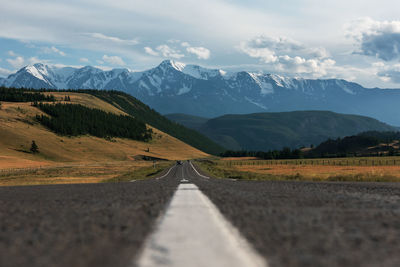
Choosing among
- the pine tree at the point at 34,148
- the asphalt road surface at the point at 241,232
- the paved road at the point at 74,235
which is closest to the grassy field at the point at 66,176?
the paved road at the point at 74,235

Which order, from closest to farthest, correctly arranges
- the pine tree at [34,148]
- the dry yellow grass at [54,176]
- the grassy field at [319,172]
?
the grassy field at [319,172]
the dry yellow grass at [54,176]
the pine tree at [34,148]

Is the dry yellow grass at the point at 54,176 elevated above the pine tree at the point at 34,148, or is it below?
below

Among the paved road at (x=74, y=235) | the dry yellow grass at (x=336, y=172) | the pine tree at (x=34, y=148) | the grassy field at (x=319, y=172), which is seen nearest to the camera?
the paved road at (x=74, y=235)

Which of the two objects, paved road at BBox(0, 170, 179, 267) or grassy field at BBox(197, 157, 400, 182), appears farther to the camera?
A: grassy field at BBox(197, 157, 400, 182)

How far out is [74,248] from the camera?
4844mm

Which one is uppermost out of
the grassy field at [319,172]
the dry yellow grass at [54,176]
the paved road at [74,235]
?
the paved road at [74,235]

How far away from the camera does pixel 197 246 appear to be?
15.8 feet

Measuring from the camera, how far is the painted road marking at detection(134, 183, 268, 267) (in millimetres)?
4125

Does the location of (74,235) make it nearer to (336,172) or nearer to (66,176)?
(336,172)

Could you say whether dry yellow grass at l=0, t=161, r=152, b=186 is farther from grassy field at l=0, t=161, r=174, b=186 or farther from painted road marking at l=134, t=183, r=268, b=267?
painted road marking at l=134, t=183, r=268, b=267

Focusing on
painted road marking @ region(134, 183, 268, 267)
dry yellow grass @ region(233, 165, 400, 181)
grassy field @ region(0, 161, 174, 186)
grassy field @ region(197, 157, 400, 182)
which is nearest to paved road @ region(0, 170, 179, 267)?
painted road marking @ region(134, 183, 268, 267)

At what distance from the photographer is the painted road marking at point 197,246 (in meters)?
4.12

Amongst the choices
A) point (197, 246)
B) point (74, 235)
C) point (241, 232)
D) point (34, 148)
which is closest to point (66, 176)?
point (74, 235)

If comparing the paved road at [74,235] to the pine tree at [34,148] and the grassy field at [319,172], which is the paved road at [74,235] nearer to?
the grassy field at [319,172]
